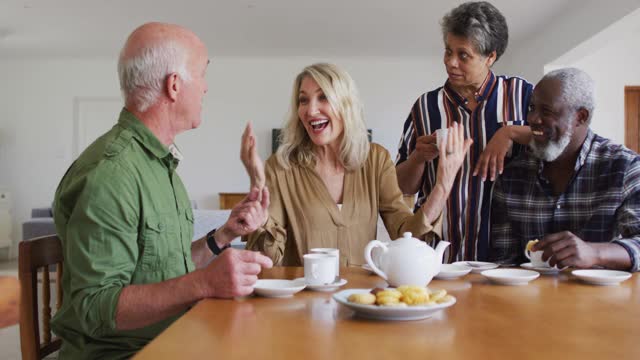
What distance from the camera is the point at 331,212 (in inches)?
79.1

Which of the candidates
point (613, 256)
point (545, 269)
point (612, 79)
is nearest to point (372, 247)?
point (545, 269)

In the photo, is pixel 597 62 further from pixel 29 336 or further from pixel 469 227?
pixel 29 336

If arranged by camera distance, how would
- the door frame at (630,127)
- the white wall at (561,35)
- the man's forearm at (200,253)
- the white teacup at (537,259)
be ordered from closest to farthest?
the white teacup at (537,259), the man's forearm at (200,253), the white wall at (561,35), the door frame at (630,127)

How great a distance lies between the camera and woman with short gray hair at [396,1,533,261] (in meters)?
2.15

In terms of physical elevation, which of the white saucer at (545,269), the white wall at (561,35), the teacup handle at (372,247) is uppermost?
the white wall at (561,35)

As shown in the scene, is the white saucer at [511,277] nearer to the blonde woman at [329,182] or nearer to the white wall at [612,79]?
the blonde woman at [329,182]

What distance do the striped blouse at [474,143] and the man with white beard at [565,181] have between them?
0.08 m

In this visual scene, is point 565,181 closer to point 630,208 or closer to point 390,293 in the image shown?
point 630,208

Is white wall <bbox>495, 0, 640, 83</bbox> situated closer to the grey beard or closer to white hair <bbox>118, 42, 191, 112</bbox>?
the grey beard

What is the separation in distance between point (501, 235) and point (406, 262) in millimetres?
825

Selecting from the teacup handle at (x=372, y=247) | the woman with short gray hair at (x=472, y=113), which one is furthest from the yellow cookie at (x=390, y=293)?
Answer: the woman with short gray hair at (x=472, y=113)

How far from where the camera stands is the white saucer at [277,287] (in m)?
1.30

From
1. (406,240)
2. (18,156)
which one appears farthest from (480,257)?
(18,156)

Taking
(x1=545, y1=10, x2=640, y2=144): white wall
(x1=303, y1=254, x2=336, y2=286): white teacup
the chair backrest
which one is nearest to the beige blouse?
(x1=303, y1=254, x2=336, y2=286): white teacup
